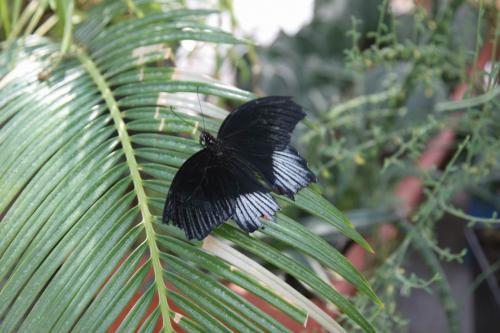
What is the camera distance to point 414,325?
1158 millimetres

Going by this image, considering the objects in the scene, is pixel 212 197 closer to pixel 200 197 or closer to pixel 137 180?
pixel 200 197

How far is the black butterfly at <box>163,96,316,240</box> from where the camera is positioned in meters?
0.51

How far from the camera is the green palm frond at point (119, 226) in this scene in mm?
536

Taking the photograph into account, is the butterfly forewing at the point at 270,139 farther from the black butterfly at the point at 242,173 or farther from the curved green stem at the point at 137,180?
the curved green stem at the point at 137,180

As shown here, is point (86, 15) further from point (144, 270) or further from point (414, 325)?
point (414, 325)

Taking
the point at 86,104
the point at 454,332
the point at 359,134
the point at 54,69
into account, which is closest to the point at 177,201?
the point at 86,104

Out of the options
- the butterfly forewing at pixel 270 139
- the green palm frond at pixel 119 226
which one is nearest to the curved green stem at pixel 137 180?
the green palm frond at pixel 119 226

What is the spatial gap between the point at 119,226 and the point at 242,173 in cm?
13

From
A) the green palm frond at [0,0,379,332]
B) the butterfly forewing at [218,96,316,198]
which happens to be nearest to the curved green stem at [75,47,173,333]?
the green palm frond at [0,0,379,332]

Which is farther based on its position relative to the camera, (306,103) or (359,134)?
(306,103)

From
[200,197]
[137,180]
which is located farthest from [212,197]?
[137,180]

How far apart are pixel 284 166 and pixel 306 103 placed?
2.62ft

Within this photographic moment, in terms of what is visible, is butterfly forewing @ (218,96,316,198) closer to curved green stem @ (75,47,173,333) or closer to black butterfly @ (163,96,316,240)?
black butterfly @ (163,96,316,240)

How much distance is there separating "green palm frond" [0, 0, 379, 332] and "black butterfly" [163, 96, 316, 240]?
0.12ft
